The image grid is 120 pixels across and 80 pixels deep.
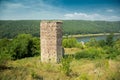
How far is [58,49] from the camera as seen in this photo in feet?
38.8

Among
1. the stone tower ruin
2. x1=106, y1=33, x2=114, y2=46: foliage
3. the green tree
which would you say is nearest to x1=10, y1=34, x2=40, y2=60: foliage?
the green tree

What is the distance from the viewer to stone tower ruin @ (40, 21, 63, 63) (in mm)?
11727

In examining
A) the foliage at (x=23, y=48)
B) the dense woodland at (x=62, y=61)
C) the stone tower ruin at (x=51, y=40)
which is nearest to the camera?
the dense woodland at (x=62, y=61)

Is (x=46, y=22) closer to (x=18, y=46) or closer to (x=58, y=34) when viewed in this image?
(x=58, y=34)

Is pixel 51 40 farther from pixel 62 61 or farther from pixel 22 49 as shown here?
pixel 22 49

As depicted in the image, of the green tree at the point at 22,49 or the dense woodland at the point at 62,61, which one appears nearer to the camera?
the dense woodland at the point at 62,61

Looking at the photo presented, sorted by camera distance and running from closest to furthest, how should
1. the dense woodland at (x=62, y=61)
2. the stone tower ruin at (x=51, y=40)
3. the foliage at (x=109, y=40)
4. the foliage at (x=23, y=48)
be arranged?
the dense woodland at (x=62, y=61) < the stone tower ruin at (x=51, y=40) < the foliage at (x=23, y=48) < the foliage at (x=109, y=40)

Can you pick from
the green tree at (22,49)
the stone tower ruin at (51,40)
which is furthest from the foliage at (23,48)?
the stone tower ruin at (51,40)

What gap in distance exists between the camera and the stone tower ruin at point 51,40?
11727mm

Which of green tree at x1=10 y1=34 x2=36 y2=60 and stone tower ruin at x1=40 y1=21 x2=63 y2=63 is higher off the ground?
stone tower ruin at x1=40 y1=21 x2=63 y2=63

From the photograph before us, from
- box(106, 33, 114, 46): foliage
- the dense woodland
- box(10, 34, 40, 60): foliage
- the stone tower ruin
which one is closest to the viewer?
the dense woodland

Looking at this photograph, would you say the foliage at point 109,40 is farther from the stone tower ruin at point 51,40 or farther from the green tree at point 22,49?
the stone tower ruin at point 51,40

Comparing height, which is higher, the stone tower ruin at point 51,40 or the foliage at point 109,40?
the stone tower ruin at point 51,40

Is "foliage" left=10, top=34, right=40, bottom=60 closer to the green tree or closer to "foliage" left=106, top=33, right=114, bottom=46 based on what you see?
the green tree
